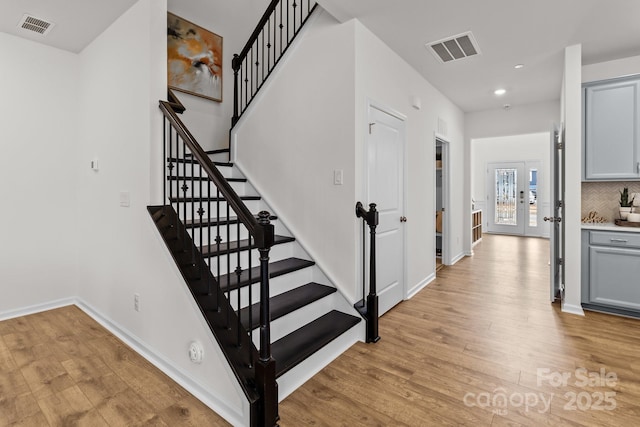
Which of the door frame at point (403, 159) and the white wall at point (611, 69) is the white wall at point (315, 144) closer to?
the door frame at point (403, 159)

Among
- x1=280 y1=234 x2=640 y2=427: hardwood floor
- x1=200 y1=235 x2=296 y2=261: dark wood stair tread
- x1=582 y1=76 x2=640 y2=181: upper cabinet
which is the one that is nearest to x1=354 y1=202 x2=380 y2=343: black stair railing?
x1=280 y1=234 x2=640 y2=427: hardwood floor

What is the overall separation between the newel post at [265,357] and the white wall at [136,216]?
14cm

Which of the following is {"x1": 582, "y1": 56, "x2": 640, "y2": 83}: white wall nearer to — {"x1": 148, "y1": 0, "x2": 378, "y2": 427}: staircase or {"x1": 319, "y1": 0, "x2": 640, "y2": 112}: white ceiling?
{"x1": 319, "y1": 0, "x2": 640, "y2": 112}: white ceiling

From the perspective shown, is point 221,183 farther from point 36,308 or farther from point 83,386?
point 36,308

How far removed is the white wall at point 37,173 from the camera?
3.16 meters

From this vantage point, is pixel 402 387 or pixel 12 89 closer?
pixel 402 387

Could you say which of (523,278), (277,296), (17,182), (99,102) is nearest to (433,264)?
(523,278)

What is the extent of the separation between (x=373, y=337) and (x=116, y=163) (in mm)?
2612

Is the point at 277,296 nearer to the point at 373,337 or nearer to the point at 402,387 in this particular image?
the point at 373,337

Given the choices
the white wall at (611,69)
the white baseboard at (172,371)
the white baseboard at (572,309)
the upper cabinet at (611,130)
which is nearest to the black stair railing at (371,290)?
the white baseboard at (172,371)

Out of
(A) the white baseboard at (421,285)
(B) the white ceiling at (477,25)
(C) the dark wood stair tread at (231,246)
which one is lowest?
(A) the white baseboard at (421,285)

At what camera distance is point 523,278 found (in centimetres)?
465

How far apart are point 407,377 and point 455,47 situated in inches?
126

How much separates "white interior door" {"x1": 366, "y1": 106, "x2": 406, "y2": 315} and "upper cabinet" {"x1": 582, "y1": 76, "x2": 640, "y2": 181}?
1.95 meters
